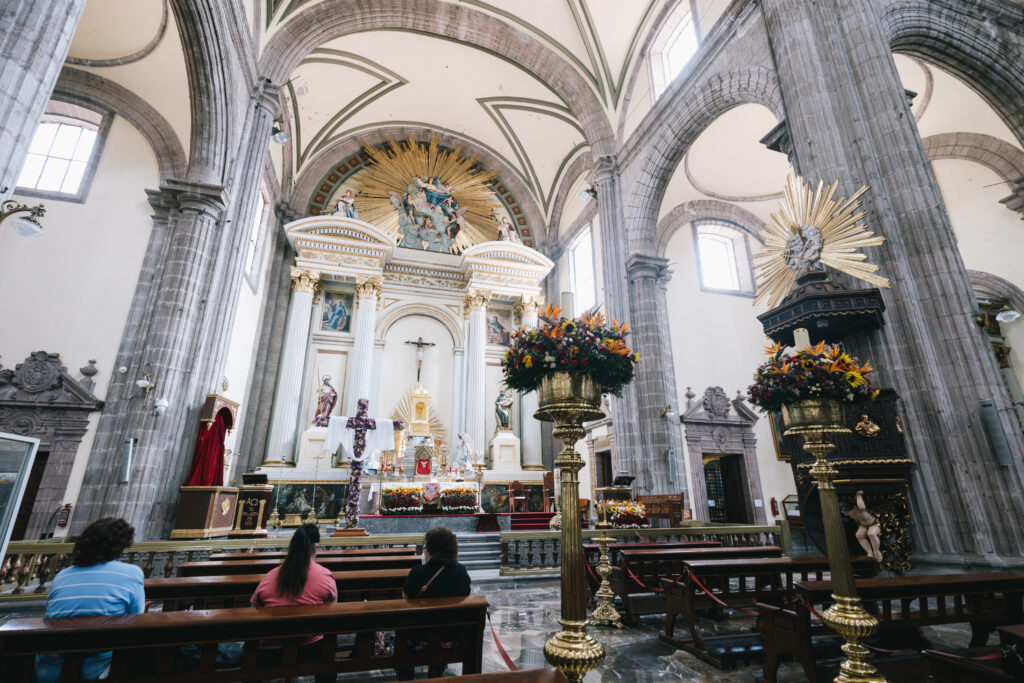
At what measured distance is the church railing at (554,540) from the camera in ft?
20.5

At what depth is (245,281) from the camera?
1144 centimetres

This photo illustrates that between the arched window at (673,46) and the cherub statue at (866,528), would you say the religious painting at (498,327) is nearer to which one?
the arched window at (673,46)

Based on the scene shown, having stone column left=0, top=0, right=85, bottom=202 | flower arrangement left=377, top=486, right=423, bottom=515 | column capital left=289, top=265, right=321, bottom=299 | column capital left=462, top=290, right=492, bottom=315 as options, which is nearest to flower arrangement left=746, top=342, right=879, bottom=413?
stone column left=0, top=0, right=85, bottom=202

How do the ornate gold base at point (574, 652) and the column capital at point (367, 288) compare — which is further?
the column capital at point (367, 288)

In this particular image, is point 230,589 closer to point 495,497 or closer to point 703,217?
point 495,497

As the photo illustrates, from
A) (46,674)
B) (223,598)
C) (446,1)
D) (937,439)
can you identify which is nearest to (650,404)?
(937,439)

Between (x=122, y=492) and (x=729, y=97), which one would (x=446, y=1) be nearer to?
(x=729, y=97)

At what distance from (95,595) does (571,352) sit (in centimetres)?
228

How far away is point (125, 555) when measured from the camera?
16.9ft

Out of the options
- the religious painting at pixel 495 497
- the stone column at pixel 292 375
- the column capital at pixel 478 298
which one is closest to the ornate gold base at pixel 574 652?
the religious painting at pixel 495 497

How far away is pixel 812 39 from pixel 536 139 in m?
10.4

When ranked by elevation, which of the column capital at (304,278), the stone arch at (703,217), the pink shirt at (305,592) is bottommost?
the pink shirt at (305,592)

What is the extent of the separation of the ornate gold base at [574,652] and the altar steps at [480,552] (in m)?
5.12

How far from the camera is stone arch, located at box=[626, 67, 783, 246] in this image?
302 inches
